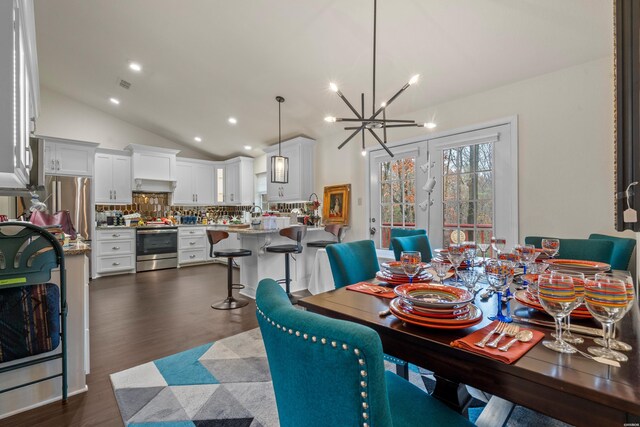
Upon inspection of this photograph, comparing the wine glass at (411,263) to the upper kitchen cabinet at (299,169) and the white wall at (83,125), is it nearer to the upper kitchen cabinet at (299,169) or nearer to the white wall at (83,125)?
the upper kitchen cabinet at (299,169)

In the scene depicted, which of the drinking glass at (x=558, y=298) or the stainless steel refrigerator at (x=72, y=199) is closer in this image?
the drinking glass at (x=558, y=298)

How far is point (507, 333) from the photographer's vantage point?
35.4 inches

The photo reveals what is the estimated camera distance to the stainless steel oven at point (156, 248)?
5.74 metres

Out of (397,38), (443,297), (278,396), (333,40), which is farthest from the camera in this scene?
(333,40)

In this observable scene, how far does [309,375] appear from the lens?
1.90 feet

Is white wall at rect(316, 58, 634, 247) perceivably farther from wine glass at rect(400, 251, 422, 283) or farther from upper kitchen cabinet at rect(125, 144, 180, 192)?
upper kitchen cabinet at rect(125, 144, 180, 192)

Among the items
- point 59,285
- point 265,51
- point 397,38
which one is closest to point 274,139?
point 265,51

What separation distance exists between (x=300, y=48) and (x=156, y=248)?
186 inches

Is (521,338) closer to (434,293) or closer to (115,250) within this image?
(434,293)

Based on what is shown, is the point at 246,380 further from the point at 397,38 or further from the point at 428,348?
the point at 397,38

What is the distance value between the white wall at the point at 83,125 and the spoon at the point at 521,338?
7.33m

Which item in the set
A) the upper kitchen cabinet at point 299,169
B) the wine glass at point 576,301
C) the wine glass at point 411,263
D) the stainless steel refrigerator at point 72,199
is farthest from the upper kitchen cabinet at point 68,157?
the wine glass at point 576,301

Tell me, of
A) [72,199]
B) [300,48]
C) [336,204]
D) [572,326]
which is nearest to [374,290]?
[572,326]

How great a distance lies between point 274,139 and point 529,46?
4.31m
